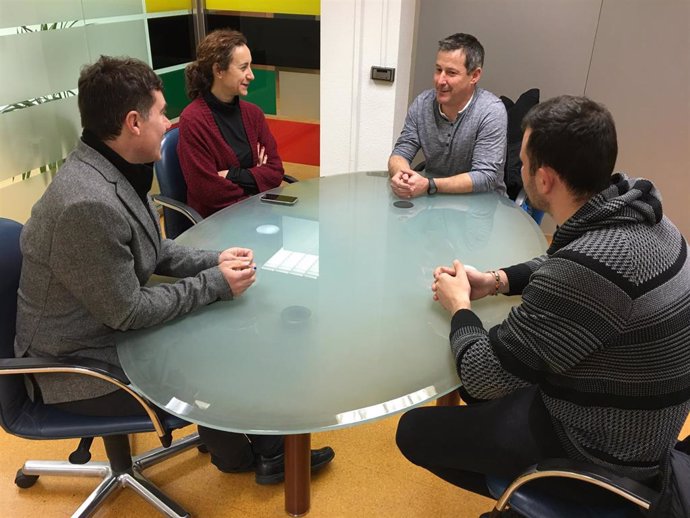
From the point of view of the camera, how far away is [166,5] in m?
3.58

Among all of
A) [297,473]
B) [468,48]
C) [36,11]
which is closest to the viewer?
[297,473]

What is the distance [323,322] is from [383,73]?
1958 mm

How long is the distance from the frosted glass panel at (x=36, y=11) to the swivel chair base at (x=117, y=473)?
1.89 m

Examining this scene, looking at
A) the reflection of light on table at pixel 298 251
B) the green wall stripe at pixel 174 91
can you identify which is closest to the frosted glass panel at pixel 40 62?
the green wall stripe at pixel 174 91

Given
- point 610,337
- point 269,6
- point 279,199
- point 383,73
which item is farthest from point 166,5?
point 610,337

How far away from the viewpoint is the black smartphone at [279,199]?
84.0 inches

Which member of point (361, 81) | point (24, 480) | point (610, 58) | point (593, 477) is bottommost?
point (24, 480)

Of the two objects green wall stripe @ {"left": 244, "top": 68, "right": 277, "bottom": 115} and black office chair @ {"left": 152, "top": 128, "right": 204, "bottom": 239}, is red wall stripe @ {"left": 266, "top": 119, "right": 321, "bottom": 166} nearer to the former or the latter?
green wall stripe @ {"left": 244, "top": 68, "right": 277, "bottom": 115}

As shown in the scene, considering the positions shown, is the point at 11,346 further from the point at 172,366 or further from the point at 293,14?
the point at 293,14

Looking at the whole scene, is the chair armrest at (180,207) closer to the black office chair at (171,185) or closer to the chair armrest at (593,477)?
the black office chair at (171,185)

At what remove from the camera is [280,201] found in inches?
84.3

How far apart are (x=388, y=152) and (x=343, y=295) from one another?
1808 mm

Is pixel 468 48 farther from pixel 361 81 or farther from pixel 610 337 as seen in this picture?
pixel 610 337

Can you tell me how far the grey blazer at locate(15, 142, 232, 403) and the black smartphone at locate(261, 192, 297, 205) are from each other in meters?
0.71
